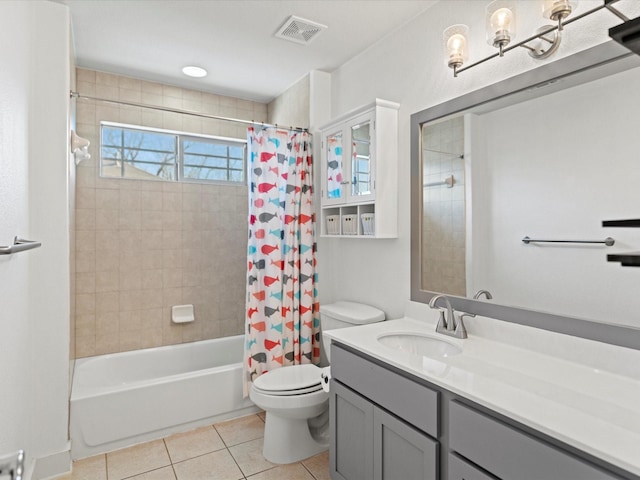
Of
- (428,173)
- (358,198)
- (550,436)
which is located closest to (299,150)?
(358,198)

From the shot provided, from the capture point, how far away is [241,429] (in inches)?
98.5

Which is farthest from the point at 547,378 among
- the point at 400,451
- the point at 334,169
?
the point at 334,169

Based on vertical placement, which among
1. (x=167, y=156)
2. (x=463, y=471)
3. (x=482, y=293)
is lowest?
(x=463, y=471)

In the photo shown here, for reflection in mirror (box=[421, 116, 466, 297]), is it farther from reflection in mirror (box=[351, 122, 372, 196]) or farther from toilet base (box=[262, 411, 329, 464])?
toilet base (box=[262, 411, 329, 464])

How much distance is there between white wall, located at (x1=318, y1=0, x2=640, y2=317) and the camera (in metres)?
1.61

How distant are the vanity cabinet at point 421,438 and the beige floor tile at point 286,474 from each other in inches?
9.5

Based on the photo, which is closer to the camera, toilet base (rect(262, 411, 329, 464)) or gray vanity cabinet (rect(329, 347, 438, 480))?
gray vanity cabinet (rect(329, 347, 438, 480))

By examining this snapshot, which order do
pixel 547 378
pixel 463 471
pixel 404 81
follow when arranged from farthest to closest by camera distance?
pixel 404 81 → pixel 547 378 → pixel 463 471

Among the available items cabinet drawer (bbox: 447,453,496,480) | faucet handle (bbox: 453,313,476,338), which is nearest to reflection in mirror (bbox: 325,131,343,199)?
faucet handle (bbox: 453,313,476,338)

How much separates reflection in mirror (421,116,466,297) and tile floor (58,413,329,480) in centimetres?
123

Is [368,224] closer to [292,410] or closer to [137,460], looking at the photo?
[292,410]

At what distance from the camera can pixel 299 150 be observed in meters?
2.77

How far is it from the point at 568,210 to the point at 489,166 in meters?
0.42

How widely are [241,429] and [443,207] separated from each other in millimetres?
1899
